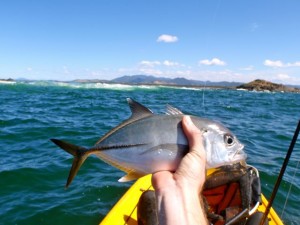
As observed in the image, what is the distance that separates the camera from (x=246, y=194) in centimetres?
589

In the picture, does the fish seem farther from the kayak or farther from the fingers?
the kayak

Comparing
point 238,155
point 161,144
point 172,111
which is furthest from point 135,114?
point 238,155

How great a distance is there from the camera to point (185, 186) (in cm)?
260

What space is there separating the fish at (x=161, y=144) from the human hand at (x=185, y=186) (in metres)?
0.09

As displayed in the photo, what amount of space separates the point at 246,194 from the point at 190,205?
3.75 meters

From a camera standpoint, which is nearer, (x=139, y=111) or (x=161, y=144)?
(x=161, y=144)

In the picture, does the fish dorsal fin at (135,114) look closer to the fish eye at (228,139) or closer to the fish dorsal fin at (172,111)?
the fish dorsal fin at (172,111)

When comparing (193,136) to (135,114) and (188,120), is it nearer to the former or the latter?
(188,120)

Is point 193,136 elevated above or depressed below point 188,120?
below

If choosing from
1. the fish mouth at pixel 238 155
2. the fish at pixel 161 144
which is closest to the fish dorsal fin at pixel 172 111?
the fish at pixel 161 144

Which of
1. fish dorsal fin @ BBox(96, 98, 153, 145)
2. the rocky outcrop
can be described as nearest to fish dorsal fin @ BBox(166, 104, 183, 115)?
fish dorsal fin @ BBox(96, 98, 153, 145)

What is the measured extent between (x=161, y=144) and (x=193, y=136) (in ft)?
0.92

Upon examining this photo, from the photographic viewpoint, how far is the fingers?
2.75 m

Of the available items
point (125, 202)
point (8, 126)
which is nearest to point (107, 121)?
Answer: point (8, 126)
